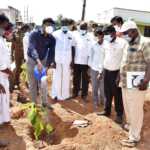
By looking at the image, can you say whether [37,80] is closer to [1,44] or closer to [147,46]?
[1,44]

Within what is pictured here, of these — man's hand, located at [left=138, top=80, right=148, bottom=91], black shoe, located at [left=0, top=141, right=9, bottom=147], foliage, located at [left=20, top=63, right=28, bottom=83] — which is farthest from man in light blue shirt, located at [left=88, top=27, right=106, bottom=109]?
foliage, located at [left=20, top=63, right=28, bottom=83]

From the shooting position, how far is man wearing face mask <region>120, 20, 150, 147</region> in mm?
6090

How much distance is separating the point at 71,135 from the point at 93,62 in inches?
70.1

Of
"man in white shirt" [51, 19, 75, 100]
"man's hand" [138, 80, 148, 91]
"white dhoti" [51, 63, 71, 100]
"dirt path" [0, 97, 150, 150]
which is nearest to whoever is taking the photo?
"man's hand" [138, 80, 148, 91]

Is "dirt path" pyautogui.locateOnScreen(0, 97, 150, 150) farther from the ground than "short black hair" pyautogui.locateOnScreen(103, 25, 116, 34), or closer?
closer

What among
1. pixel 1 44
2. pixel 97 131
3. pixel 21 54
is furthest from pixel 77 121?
pixel 21 54

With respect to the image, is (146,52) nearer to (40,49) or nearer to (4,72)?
(4,72)

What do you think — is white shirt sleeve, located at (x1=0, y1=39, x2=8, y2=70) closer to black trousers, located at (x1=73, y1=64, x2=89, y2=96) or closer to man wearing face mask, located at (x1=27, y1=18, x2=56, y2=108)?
man wearing face mask, located at (x1=27, y1=18, x2=56, y2=108)

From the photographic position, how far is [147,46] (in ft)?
19.9

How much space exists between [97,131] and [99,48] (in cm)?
203

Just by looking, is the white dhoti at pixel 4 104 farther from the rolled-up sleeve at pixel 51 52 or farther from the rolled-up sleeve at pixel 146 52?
the rolled-up sleeve at pixel 146 52

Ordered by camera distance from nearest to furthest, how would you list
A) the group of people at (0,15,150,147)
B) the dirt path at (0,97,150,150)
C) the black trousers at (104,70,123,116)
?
the group of people at (0,15,150,147) < the dirt path at (0,97,150,150) < the black trousers at (104,70,123,116)

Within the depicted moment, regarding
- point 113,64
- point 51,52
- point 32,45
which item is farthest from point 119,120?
point 32,45

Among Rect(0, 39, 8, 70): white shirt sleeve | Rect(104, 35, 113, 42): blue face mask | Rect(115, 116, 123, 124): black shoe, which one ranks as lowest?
Rect(115, 116, 123, 124): black shoe
